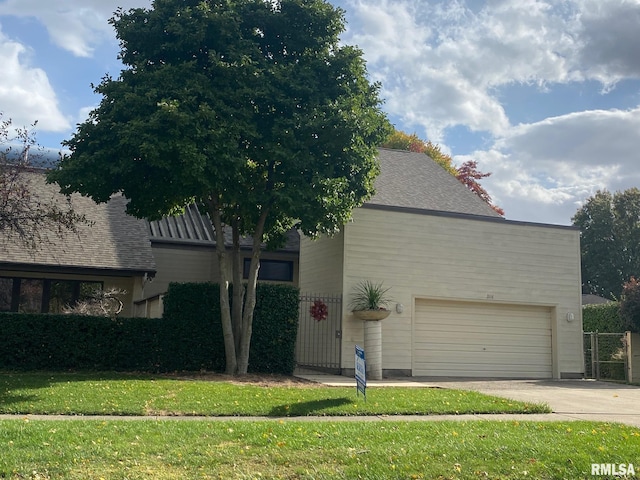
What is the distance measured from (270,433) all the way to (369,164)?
9.43 m

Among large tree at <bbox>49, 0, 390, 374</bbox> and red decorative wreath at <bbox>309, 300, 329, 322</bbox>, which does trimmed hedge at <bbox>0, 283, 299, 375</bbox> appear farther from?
red decorative wreath at <bbox>309, 300, 329, 322</bbox>

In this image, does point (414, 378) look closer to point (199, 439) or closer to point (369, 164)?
point (369, 164)

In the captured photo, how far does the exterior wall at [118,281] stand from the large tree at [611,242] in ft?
120

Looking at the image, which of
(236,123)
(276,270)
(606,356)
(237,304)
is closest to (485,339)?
(606,356)

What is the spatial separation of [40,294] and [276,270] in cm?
839

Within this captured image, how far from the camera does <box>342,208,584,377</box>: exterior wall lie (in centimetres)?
1828

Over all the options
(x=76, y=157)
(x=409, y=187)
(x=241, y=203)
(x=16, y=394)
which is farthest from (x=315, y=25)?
(x=16, y=394)

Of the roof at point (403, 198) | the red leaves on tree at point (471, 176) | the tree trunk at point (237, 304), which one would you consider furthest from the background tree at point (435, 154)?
the tree trunk at point (237, 304)

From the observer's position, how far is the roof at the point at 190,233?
2417 cm

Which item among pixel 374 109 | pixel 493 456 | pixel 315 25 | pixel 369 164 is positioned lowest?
pixel 493 456

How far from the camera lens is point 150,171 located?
1523 cm

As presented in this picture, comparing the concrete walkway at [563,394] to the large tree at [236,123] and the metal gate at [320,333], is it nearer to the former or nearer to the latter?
the metal gate at [320,333]

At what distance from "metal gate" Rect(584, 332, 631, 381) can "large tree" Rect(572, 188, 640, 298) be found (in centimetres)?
2600

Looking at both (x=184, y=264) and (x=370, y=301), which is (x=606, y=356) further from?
(x=184, y=264)
